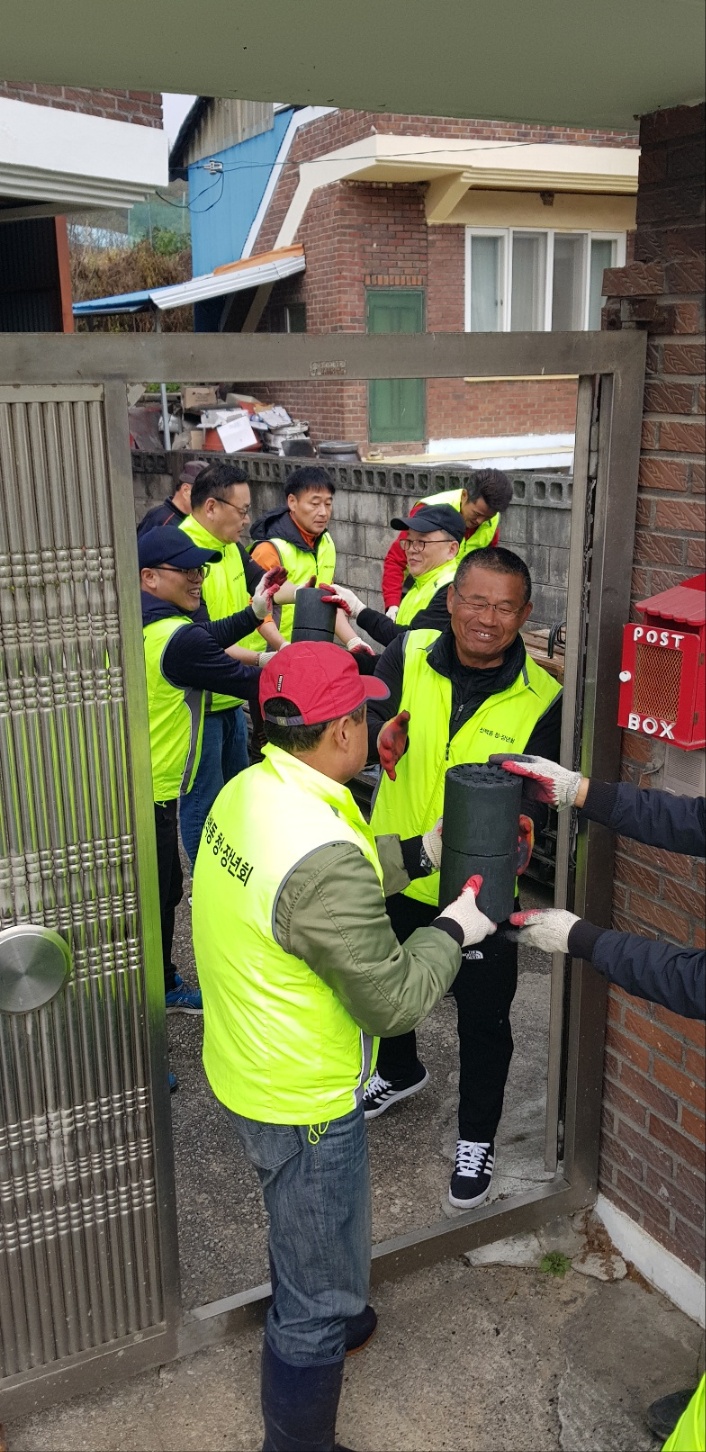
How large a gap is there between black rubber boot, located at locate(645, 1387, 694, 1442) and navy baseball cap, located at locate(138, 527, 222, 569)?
301 centimetres

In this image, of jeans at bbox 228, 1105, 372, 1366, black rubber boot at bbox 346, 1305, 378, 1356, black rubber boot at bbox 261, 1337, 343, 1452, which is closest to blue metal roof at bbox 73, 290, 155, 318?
black rubber boot at bbox 346, 1305, 378, 1356

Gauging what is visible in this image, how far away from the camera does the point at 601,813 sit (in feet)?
9.48

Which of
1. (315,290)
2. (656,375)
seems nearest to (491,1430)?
(656,375)

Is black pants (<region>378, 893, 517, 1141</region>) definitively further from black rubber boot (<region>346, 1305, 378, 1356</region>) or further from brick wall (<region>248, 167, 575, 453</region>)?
brick wall (<region>248, 167, 575, 453</region>)

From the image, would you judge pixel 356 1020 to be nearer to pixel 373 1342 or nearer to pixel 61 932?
pixel 61 932

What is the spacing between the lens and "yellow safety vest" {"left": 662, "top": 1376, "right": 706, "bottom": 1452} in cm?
205

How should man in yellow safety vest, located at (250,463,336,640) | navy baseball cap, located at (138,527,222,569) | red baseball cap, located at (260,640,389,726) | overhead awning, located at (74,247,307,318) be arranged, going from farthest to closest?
overhead awning, located at (74,247,307,318) < man in yellow safety vest, located at (250,463,336,640) < navy baseball cap, located at (138,527,222,569) < red baseball cap, located at (260,640,389,726)

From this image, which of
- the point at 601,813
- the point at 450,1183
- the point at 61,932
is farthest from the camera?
the point at 450,1183

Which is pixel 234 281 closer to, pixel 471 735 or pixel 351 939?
pixel 471 735

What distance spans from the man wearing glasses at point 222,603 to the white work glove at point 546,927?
2467 mm

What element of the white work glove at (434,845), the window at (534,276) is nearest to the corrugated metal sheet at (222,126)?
the window at (534,276)

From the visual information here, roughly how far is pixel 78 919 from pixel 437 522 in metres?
3.17

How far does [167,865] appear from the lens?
4.52 m

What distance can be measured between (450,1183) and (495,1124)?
0.75 ft
